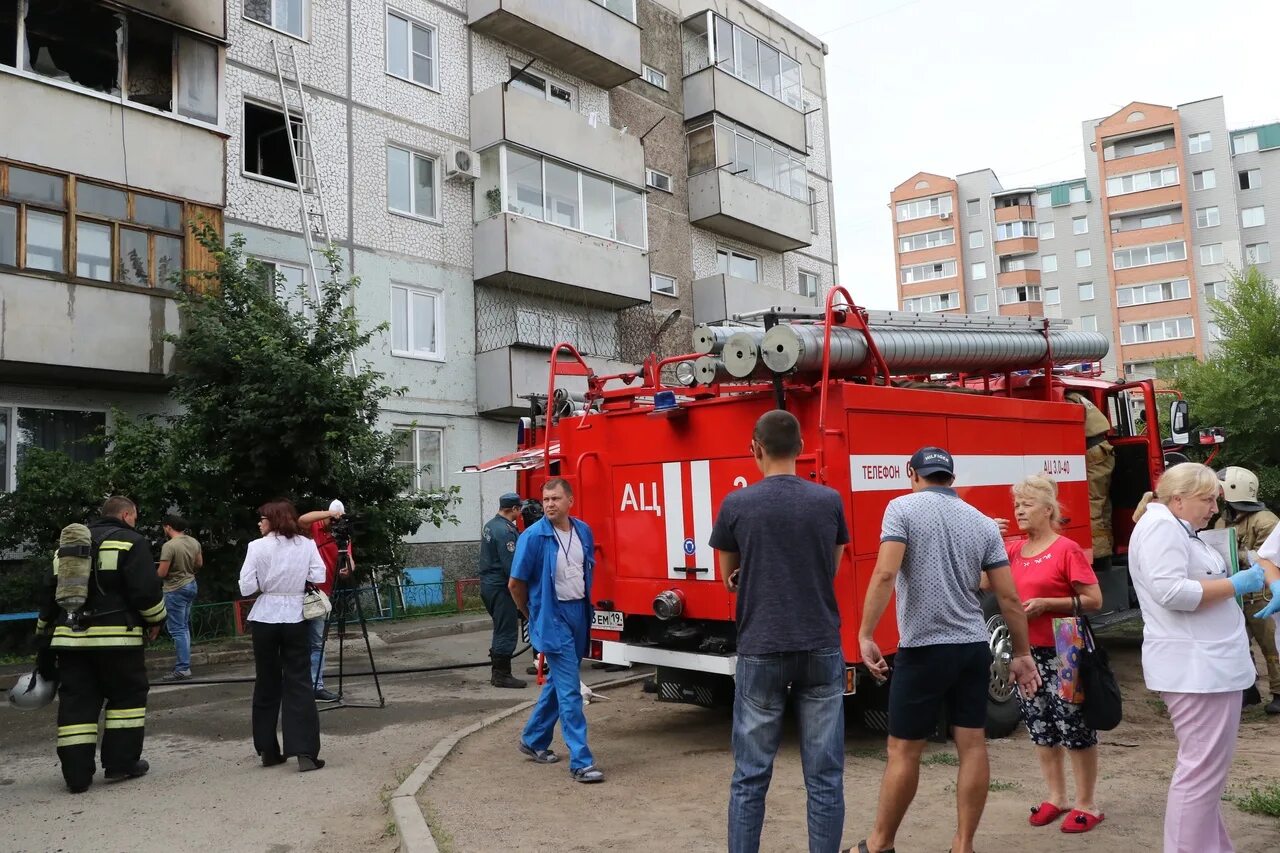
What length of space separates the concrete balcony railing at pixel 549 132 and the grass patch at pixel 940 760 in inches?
664

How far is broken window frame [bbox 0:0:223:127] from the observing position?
14.5 meters

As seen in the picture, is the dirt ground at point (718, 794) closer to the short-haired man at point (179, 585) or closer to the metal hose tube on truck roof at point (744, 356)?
the metal hose tube on truck roof at point (744, 356)

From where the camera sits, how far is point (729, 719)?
849 centimetres

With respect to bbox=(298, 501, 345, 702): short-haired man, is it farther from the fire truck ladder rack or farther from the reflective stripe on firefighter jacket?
the fire truck ladder rack

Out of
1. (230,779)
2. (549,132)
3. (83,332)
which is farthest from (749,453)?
(549,132)

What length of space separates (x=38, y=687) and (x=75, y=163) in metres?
10.2

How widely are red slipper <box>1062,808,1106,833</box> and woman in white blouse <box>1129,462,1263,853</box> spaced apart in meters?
1.02

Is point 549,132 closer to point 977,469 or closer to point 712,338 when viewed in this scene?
point 712,338

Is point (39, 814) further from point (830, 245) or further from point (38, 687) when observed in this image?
point (830, 245)

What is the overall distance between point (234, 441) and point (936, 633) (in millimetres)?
12384

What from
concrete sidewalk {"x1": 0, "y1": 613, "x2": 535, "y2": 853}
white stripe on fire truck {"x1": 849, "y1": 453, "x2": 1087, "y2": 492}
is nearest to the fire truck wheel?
white stripe on fire truck {"x1": 849, "y1": 453, "x2": 1087, "y2": 492}

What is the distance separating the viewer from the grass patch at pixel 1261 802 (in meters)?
5.19

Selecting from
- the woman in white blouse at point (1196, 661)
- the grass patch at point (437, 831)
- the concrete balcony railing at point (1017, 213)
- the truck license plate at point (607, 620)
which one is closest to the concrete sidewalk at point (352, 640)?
the truck license plate at point (607, 620)

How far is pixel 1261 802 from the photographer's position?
17.3 ft
